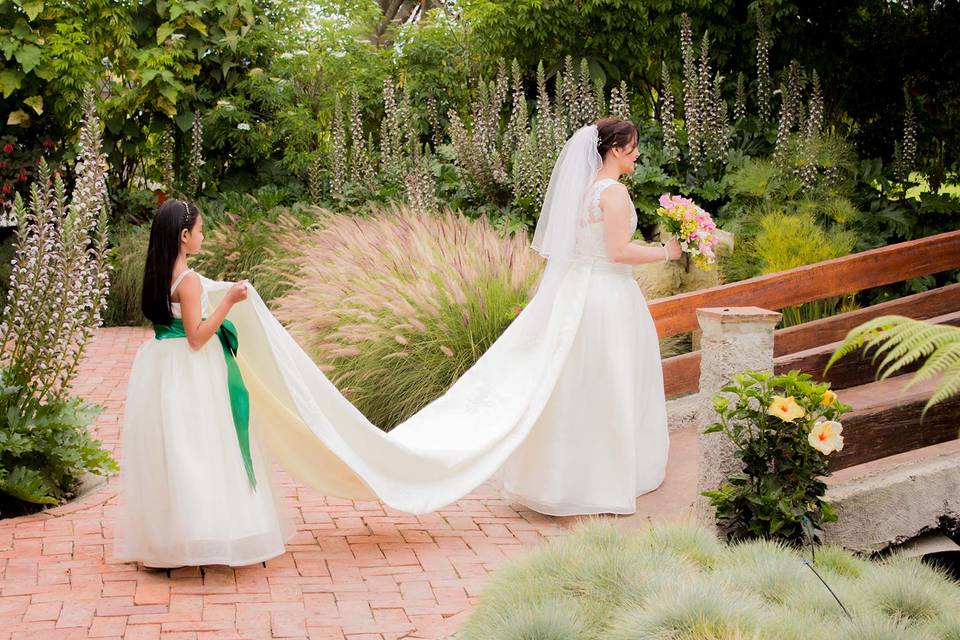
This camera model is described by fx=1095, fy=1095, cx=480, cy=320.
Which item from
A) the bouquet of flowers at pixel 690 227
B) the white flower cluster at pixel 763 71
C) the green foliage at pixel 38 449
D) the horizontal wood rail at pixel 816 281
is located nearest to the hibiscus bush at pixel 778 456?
the bouquet of flowers at pixel 690 227

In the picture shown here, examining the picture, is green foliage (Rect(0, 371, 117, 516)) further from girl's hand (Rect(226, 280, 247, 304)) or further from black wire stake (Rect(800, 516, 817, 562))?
black wire stake (Rect(800, 516, 817, 562))

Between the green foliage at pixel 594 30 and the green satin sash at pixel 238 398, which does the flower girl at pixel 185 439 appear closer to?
the green satin sash at pixel 238 398

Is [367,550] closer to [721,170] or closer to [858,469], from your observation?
[858,469]

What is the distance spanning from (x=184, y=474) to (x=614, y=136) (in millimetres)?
2770

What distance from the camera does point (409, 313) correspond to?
282 inches

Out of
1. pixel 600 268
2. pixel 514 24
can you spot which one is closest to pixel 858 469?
pixel 600 268

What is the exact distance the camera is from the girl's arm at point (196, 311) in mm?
4789

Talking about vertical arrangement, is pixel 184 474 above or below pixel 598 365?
below

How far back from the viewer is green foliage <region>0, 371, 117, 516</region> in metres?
5.67

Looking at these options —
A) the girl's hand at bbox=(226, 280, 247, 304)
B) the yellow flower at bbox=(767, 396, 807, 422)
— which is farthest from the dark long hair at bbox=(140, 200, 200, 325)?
the yellow flower at bbox=(767, 396, 807, 422)

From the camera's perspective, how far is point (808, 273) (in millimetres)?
7023

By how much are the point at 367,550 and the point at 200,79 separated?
10.4 metres

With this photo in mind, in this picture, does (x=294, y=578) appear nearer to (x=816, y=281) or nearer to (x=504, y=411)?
(x=504, y=411)

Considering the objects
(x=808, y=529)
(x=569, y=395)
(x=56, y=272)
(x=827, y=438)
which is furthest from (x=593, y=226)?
(x=56, y=272)
